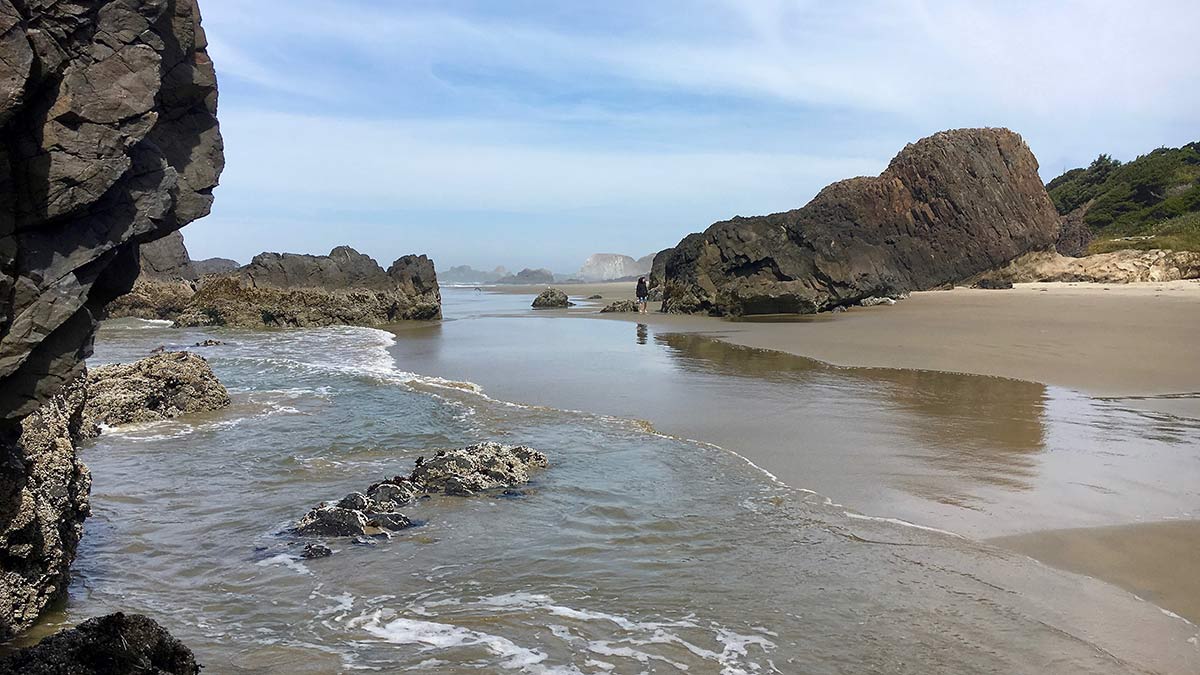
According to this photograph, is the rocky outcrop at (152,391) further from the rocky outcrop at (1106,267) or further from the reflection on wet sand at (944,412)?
the rocky outcrop at (1106,267)

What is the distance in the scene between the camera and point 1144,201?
144ft

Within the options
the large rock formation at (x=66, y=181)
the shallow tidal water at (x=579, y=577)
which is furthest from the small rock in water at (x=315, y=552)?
the large rock formation at (x=66, y=181)

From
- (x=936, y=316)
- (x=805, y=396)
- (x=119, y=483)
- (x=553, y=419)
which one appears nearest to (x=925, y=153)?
(x=936, y=316)

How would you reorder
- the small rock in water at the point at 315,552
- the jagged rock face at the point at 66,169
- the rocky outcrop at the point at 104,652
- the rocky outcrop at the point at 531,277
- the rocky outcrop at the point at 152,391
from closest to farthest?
the rocky outcrop at the point at 104,652 < the jagged rock face at the point at 66,169 < the small rock in water at the point at 315,552 < the rocky outcrop at the point at 152,391 < the rocky outcrop at the point at 531,277

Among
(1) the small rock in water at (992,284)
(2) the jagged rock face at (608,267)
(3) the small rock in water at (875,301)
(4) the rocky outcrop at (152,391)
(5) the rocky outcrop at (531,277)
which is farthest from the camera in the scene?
(2) the jagged rock face at (608,267)

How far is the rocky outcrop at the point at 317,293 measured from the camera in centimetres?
2758

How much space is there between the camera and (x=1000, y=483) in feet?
22.1

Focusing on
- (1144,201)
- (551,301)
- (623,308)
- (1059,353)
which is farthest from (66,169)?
(1144,201)

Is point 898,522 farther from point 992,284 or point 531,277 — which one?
point 531,277

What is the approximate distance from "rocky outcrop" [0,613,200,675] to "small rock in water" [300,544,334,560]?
2.18m

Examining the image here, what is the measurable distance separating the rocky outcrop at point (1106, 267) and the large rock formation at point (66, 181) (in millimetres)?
33252

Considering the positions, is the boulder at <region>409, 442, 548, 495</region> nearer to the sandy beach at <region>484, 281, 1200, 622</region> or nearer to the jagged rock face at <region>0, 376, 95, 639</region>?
the sandy beach at <region>484, 281, 1200, 622</region>

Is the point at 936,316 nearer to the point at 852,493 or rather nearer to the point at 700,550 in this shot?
the point at 852,493

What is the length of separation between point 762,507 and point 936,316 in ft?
58.5
